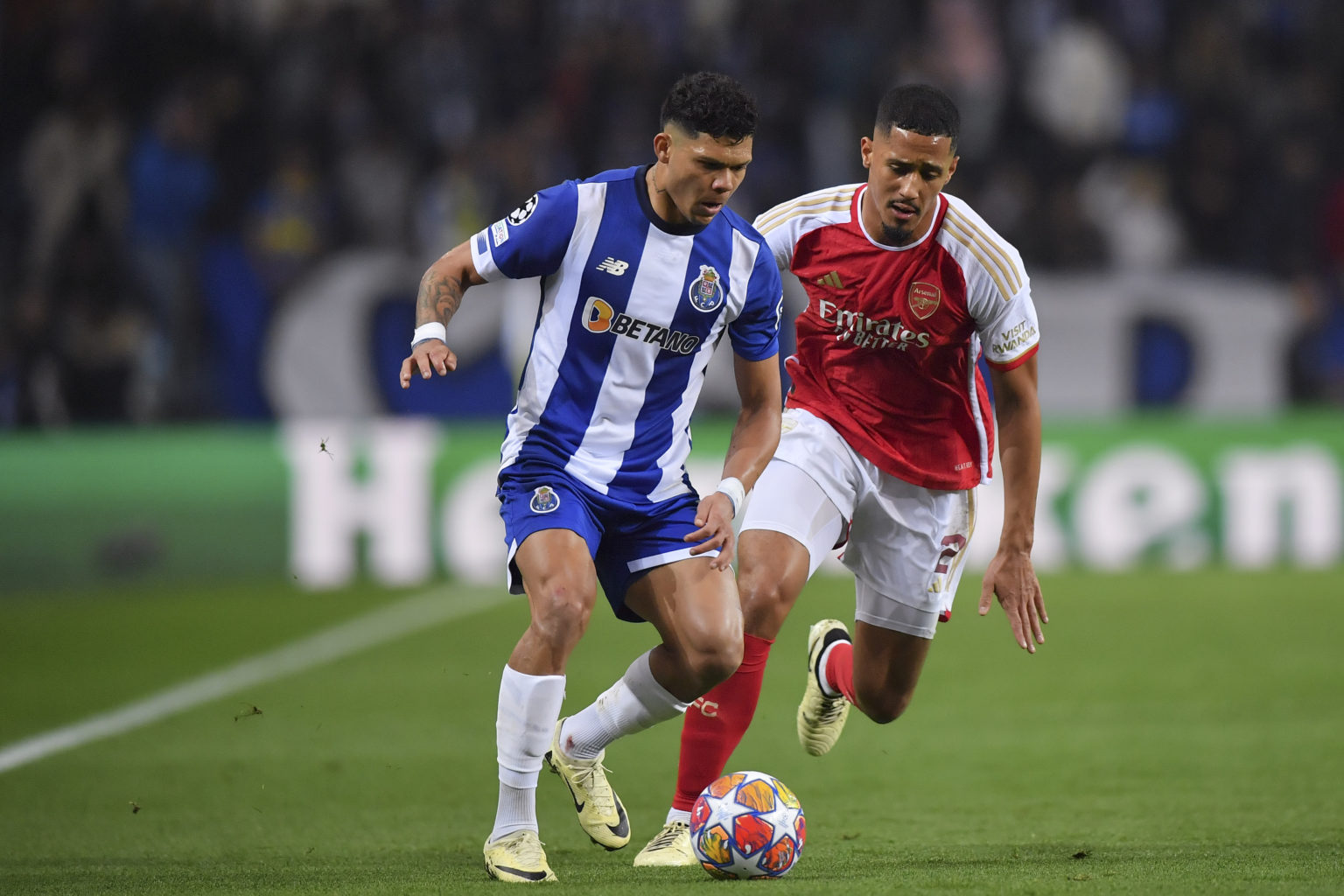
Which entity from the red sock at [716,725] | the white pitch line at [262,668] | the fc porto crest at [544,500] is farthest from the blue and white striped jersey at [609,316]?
the white pitch line at [262,668]

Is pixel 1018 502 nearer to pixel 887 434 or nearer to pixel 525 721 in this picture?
pixel 887 434

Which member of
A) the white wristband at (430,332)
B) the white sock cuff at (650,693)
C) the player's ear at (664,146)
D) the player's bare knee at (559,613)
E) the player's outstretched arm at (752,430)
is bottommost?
the white sock cuff at (650,693)

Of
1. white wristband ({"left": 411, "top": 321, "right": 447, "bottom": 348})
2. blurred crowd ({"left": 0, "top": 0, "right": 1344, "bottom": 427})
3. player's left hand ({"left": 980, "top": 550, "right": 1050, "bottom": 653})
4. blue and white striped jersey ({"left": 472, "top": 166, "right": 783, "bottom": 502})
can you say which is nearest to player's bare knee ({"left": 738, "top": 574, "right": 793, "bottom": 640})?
blue and white striped jersey ({"left": 472, "top": 166, "right": 783, "bottom": 502})

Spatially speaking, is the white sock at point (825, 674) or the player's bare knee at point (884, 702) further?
the white sock at point (825, 674)

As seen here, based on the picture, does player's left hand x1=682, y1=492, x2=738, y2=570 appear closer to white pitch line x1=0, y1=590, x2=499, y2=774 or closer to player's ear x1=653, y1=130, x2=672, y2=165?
player's ear x1=653, y1=130, x2=672, y2=165

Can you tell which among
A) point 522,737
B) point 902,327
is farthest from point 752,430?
point 522,737

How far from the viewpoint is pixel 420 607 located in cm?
1102

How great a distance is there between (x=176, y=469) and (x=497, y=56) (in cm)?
471

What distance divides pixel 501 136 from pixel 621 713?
31.2ft

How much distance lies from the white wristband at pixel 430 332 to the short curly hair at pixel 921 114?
4.84 ft

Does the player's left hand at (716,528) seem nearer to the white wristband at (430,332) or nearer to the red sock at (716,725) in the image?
the red sock at (716,725)

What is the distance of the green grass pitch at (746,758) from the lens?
4766mm

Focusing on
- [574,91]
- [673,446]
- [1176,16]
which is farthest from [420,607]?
[1176,16]

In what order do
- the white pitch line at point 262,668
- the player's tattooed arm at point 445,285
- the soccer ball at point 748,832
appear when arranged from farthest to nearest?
the white pitch line at point 262,668 < the player's tattooed arm at point 445,285 < the soccer ball at point 748,832
